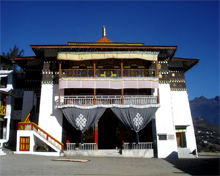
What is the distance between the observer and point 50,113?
19.5 m

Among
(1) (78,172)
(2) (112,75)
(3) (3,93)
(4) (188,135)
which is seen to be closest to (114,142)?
(2) (112,75)

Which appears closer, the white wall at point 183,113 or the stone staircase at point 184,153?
the stone staircase at point 184,153

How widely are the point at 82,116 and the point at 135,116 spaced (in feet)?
14.0

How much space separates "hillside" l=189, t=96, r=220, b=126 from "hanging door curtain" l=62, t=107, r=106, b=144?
431ft

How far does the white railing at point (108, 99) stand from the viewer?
61.5ft

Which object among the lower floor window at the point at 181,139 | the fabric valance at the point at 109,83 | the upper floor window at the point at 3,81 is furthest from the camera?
the upper floor window at the point at 3,81

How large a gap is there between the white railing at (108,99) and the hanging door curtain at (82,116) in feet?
2.80

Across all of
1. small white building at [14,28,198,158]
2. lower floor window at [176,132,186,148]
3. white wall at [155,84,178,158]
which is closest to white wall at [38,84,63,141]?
small white building at [14,28,198,158]

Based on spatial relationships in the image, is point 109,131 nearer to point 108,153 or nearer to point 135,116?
point 108,153

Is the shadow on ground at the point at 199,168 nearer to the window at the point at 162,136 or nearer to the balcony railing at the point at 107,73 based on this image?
the window at the point at 162,136

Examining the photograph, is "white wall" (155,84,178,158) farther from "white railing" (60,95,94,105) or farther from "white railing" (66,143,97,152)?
"white railing" (60,95,94,105)

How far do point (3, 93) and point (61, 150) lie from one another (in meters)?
9.02

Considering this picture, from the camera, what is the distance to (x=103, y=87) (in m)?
18.9

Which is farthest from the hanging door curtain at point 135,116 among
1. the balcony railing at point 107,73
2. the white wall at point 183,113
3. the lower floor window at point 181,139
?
the lower floor window at point 181,139
